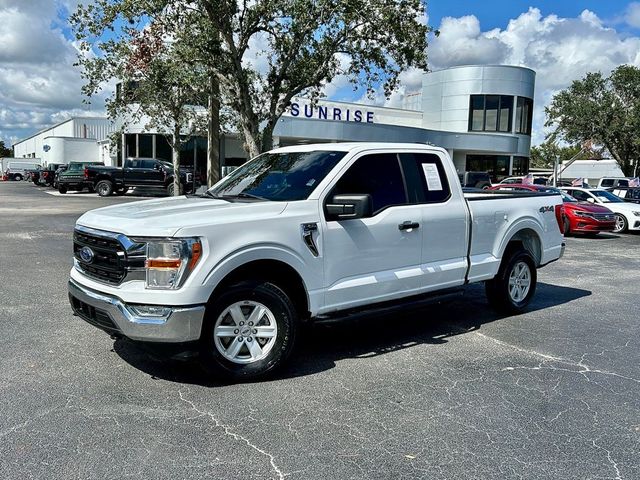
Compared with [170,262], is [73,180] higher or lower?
higher

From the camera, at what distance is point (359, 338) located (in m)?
6.05

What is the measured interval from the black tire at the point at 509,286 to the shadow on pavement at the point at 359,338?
19cm

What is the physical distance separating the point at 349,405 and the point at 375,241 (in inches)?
65.3

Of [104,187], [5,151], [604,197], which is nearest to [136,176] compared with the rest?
[104,187]

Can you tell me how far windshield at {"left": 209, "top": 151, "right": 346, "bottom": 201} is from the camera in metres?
5.30

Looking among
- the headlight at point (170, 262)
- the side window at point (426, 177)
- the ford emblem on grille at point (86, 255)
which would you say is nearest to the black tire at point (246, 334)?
the headlight at point (170, 262)

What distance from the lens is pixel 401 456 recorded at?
355 cm

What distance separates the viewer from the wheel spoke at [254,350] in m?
4.72

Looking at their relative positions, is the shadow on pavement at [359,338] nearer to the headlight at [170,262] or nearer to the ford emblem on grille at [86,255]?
the headlight at [170,262]

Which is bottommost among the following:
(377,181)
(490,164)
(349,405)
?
(349,405)

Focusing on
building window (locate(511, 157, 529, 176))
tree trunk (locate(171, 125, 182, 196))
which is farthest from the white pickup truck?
building window (locate(511, 157, 529, 176))

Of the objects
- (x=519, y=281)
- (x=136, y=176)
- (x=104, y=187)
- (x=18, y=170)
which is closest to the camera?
(x=519, y=281)

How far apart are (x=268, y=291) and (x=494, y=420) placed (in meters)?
1.96

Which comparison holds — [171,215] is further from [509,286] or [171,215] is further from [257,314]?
[509,286]
